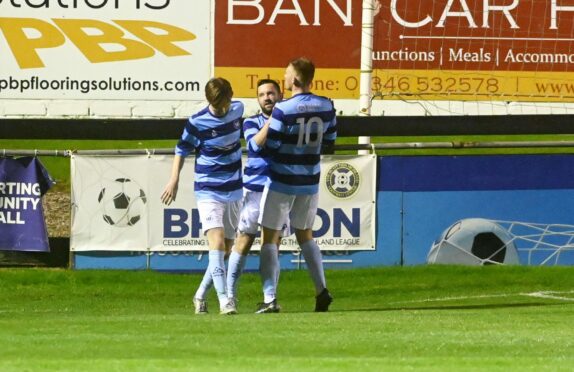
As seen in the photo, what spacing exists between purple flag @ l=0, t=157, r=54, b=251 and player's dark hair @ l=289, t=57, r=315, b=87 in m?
4.53

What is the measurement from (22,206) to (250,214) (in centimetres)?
394

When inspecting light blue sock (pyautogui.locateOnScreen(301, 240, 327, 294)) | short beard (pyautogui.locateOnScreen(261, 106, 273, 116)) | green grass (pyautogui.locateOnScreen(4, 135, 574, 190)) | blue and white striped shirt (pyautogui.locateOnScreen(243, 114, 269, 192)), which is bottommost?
light blue sock (pyautogui.locateOnScreen(301, 240, 327, 294))

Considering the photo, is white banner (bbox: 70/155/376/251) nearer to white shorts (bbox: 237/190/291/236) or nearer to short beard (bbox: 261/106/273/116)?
white shorts (bbox: 237/190/291/236)

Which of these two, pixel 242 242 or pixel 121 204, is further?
pixel 121 204

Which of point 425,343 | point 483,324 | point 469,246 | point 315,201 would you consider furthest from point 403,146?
point 425,343

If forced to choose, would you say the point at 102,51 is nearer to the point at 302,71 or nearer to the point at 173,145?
the point at 173,145

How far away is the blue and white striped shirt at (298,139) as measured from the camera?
10.0 meters

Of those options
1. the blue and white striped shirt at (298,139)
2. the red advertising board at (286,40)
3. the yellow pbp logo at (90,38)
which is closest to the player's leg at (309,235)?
the blue and white striped shirt at (298,139)

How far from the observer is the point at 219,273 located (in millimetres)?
10438

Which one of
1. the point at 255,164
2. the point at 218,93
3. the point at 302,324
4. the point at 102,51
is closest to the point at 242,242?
the point at 255,164

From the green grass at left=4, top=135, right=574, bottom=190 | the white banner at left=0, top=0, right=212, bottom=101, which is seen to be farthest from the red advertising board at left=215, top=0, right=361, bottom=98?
the green grass at left=4, top=135, right=574, bottom=190

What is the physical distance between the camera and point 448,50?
19656mm

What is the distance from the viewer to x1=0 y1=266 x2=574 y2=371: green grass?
712 centimetres

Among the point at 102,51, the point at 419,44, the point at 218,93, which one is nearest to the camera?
the point at 218,93
